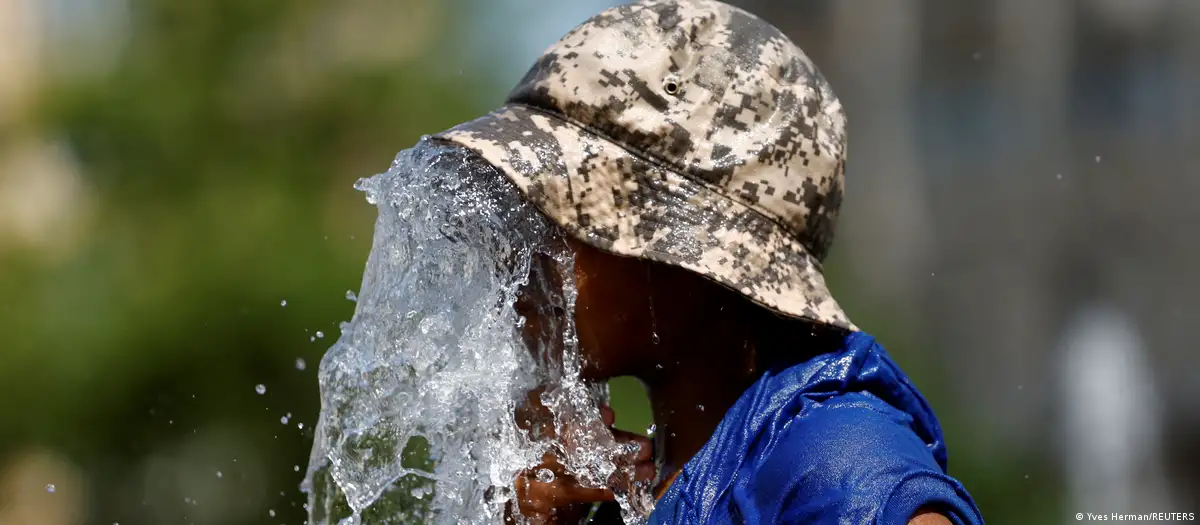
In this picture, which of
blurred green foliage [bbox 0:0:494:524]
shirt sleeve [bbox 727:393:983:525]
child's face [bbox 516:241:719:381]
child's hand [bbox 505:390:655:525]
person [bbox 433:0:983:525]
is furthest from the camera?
blurred green foliage [bbox 0:0:494:524]

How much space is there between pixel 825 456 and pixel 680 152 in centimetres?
67

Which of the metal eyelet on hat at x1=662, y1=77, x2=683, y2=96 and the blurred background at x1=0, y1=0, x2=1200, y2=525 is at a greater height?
the metal eyelet on hat at x1=662, y1=77, x2=683, y2=96

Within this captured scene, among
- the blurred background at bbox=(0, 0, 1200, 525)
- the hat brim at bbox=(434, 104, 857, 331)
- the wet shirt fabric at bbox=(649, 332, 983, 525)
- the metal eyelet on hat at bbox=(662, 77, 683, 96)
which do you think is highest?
the metal eyelet on hat at bbox=(662, 77, 683, 96)

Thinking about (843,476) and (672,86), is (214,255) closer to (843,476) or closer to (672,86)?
(672,86)

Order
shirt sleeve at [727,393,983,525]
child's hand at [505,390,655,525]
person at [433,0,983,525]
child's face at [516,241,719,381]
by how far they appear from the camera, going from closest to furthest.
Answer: shirt sleeve at [727,393,983,525] < person at [433,0,983,525] < child's face at [516,241,719,381] < child's hand at [505,390,655,525]

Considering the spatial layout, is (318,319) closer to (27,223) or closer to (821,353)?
(27,223)

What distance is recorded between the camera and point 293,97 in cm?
910

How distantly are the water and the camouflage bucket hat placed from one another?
0.14m

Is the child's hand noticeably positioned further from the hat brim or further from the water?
the hat brim

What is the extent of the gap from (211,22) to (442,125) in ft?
6.20

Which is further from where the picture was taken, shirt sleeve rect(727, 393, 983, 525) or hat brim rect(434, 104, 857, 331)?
hat brim rect(434, 104, 857, 331)

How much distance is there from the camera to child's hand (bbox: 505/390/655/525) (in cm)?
258

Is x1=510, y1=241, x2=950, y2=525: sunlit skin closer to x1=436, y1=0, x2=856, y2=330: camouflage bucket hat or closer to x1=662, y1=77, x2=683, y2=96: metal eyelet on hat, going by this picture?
x1=436, y1=0, x2=856, y2=330: camouflage bucket hat

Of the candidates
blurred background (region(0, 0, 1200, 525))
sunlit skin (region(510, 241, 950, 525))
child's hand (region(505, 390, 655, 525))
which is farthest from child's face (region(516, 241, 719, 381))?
blurred background (region(0, 0, 1200, 525))
